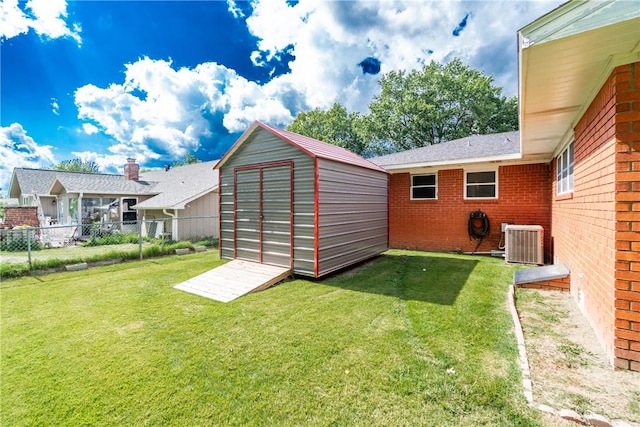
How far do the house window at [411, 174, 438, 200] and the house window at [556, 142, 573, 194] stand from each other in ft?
10.5

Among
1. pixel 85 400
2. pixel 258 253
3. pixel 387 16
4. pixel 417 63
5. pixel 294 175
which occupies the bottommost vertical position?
pixel 85 400

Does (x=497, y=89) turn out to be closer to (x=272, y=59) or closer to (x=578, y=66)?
(x=272, y=59)

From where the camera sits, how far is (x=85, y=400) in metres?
2.16

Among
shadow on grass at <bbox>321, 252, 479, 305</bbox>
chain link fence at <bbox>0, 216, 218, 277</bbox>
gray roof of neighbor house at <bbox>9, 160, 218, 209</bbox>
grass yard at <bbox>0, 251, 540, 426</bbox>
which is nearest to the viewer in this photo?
grass yard at <bbox>0, 251, 540, 426</bbox>

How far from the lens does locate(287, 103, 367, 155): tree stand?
30.3 metres

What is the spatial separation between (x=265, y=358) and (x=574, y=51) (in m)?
4.09

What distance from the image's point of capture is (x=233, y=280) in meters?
5.43

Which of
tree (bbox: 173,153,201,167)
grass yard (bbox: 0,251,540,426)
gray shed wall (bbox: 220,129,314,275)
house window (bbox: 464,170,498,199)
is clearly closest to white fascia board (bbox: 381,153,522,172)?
house window (bbox: 464,170,498,199)

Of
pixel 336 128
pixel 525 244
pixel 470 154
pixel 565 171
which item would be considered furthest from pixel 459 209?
pixel 336 128

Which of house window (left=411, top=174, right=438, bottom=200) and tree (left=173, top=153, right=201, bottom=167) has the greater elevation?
tree (left=173, top=153, right=201, bottom=167)

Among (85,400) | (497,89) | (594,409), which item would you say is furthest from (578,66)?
(497,89)

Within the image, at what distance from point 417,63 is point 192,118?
20.8 meters

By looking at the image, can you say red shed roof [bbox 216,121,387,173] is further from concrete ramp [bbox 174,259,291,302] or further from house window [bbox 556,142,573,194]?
house window [bbox 556,142,573,194]

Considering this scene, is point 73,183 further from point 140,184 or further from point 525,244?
point 525,244
